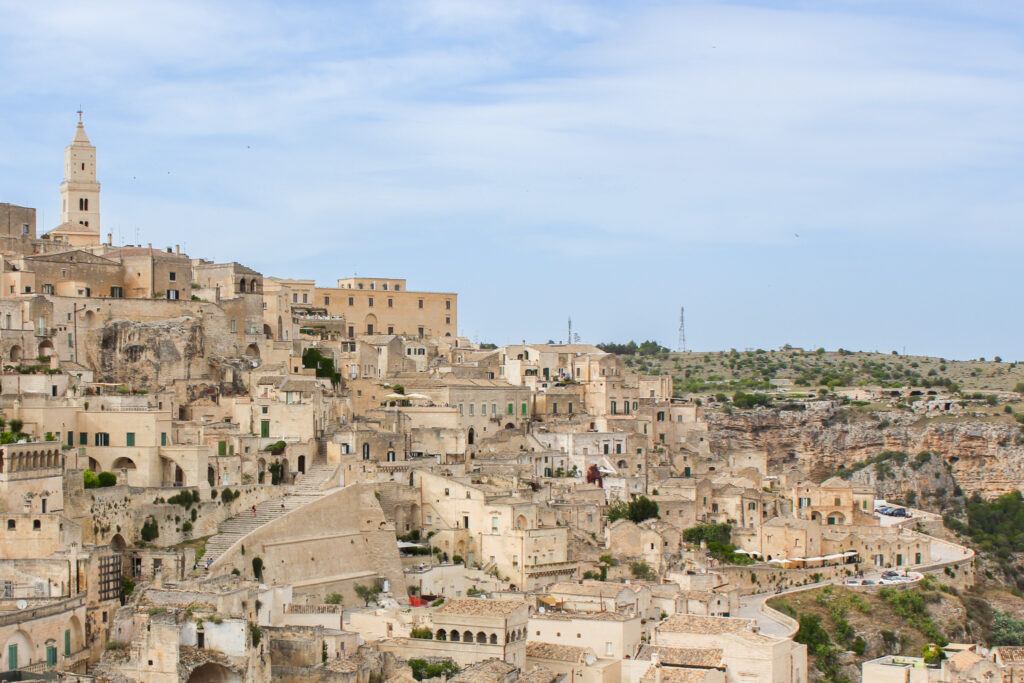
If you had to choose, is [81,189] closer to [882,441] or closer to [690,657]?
[690,657]

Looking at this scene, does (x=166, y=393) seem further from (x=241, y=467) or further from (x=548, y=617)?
(x=548, y=617)

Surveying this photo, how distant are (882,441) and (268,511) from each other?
58.9 meters

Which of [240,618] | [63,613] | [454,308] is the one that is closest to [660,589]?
[240,618]

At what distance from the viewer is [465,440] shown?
6100cm

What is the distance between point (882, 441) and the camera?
9700 cm

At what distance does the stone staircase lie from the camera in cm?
4503

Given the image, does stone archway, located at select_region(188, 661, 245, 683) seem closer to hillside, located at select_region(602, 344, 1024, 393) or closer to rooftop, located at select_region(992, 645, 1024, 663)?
rooftop, located at select_region(992, 645, 1024, 663)

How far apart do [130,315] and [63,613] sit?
67.4 ft

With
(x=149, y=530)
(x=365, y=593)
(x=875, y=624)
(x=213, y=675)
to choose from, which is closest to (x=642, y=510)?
(x=875, y=624)

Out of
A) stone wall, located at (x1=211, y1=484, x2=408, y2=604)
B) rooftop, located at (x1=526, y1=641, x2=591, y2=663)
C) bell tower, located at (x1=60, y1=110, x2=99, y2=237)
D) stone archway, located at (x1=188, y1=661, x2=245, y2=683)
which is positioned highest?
bell tower, located at (x1=60, y1=110, x2=99, y2=237)

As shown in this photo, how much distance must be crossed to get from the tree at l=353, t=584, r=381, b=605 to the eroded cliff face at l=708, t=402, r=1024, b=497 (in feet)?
160

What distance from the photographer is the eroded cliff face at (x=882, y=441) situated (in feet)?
313

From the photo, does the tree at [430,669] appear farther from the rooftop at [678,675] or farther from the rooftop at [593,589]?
the rooftop at [593,589]

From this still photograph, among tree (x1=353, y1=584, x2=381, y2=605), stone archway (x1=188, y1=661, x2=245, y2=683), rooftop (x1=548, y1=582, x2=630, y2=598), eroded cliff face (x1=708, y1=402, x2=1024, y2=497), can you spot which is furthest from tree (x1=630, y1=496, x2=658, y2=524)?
eroded cliff face (x1=708, y1=402, x2=1024, y2=497)
